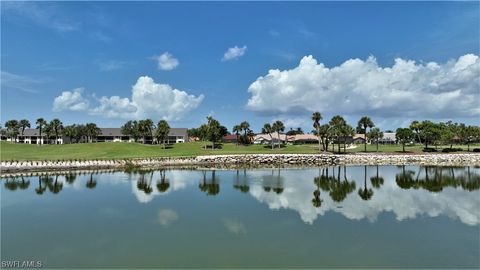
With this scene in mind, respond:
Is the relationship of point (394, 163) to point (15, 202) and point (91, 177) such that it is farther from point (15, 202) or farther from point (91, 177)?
point (15, 202)

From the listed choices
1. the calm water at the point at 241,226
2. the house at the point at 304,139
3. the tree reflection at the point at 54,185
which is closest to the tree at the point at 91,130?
the house at the point at 304,139

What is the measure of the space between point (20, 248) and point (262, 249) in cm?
1242

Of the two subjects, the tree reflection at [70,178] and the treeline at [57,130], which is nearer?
the tree reflection at [70,178]

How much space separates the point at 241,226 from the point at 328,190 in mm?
19449

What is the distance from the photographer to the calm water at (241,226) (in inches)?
664

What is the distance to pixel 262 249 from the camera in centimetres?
1797

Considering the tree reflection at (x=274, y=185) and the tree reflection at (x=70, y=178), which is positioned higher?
the tree reflection at (x=70, y=178)

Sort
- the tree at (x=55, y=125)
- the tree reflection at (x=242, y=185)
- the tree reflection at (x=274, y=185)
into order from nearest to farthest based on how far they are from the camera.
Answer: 1. the tree reflection at (x=274, y=185)
2. the tree reflection at (x=242, y=185)
3. the tree at (x=55, y=125)

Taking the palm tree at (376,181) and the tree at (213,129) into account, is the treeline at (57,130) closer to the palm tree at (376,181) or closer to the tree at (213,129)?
the tree at (213,129)

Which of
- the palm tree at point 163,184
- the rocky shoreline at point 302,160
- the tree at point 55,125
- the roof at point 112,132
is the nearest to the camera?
the palm tree at point 163,184

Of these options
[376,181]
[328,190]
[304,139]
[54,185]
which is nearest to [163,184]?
[54,185]

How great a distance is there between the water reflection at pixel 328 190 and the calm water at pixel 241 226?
172 millimetres

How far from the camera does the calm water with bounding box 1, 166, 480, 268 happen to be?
55.3 feet

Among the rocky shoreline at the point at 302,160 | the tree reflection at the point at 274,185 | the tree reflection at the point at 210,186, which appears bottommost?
the tree reflection at the point at 210,186
